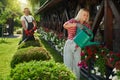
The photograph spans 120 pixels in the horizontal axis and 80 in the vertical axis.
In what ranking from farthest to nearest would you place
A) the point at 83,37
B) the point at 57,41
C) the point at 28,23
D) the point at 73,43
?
the point at 57,41 → the point at 28,23 → the point at 73,43 → the point at 83,37

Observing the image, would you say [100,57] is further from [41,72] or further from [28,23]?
[28,23]

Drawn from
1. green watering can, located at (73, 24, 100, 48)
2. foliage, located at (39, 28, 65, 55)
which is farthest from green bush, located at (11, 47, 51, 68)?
foliage, located at (39, 28, 65, 55)

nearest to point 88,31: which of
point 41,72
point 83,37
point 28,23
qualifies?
point 83,37

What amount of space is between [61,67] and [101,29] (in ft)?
16.6

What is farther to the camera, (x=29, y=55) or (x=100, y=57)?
(x=29, y=55)

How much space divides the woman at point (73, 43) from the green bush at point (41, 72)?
2.02 metres

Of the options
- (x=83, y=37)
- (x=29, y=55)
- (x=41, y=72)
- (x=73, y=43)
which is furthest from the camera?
(x=29, y=55)

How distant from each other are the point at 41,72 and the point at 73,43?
2.44m

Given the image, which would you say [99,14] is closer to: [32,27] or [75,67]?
[75,67]

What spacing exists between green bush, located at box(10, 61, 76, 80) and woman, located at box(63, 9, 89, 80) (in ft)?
6.64

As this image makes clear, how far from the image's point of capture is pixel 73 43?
266 inches

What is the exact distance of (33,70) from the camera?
4.44 metres

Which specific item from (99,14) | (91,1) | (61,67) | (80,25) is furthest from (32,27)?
(61,67)

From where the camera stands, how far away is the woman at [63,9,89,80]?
655 cm
